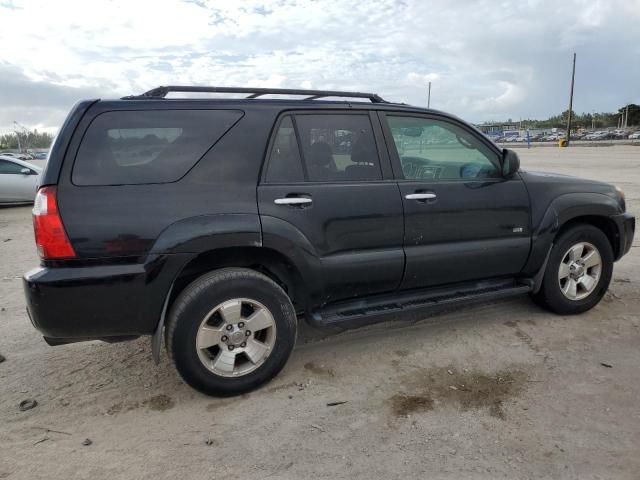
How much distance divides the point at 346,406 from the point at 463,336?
4.55 ft

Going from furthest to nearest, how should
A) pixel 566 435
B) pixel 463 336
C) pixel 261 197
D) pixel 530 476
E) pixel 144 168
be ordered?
pixel 463 336, pixel 261 197, pixel 144 168, pixel 566 435, pixel 530 476

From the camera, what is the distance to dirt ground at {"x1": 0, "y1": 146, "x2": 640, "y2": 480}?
244 centimetres

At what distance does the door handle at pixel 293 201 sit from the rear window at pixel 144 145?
0.55 m

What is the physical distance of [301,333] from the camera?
13.3ft

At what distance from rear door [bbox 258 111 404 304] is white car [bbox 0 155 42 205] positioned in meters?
10.6

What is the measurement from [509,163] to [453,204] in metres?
0.62

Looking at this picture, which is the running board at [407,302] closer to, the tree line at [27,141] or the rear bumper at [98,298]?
the rear bumper at [98,298]

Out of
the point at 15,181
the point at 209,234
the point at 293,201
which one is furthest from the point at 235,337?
the point at 15,181

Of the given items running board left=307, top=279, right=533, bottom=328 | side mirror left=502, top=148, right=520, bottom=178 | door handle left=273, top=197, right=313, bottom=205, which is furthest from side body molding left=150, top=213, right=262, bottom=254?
side mirror left=502, top=148, right=520, bottom=178

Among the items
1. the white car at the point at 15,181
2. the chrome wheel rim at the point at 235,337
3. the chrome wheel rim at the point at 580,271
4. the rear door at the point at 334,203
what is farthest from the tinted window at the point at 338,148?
the white car at the point at 15,181

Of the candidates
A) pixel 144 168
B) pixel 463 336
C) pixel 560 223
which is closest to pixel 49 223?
pixel 144 168

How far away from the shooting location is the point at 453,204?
3.61m

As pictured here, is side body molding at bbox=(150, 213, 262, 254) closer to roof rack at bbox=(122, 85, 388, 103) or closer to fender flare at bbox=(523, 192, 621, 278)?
roof rack at bbox=(122, 85, 388, 103)

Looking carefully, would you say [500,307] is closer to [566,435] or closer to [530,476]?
[566,435]
